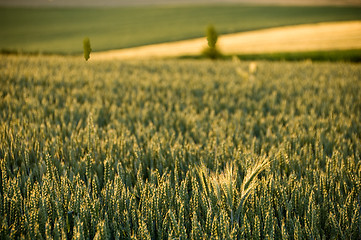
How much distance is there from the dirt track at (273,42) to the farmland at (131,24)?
1.80m

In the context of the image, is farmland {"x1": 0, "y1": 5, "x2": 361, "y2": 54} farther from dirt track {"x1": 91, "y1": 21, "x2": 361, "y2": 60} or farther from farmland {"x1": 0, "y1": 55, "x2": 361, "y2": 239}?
farmland {"x1": 0, "y1": 55, "x2": 361, "y2": 239}

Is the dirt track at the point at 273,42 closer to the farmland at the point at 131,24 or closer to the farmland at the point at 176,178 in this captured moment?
the farmland at the point at 131,24

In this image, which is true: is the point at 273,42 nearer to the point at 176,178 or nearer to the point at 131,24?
the point at 131,24

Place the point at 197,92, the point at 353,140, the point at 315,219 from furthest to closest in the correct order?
1. the point at 197,92
2. the point at 353,140
3. the point at 315,219

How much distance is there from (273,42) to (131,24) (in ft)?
53.2

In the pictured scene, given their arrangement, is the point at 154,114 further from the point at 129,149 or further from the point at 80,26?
the point at 80,26

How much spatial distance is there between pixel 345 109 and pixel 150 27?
2556cm

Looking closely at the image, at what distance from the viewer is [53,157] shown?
5.13 feet

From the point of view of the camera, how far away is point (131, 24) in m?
27.8

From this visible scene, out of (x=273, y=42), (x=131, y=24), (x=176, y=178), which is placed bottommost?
(x=176, y=178)

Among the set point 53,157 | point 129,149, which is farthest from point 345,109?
point 53,157

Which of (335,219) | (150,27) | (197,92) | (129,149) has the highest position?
(150,27)

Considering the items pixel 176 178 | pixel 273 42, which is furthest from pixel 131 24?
pixel 176 178

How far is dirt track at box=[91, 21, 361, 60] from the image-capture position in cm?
1552
